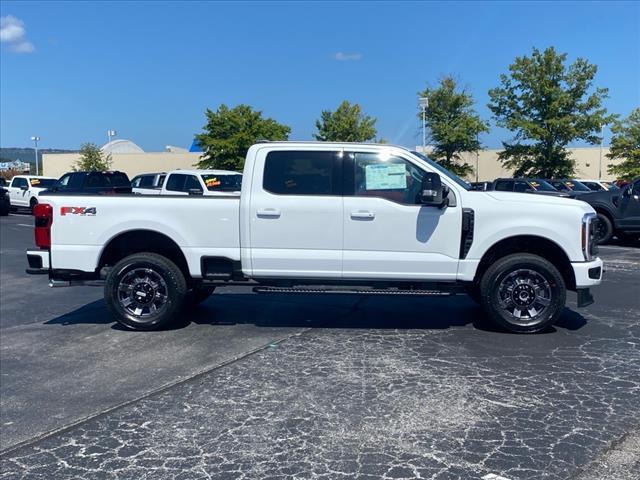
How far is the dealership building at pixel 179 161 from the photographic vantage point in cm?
5628

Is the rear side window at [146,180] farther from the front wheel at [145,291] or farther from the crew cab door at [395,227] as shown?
the crew cab door at [395,227]

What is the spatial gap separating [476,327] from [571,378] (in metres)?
1.89

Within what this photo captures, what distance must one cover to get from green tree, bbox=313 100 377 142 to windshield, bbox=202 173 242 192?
2578cm

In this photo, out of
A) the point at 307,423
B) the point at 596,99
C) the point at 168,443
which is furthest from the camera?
the point at 596,99

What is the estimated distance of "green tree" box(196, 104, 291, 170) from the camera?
40.6 m

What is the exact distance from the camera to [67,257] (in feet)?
24.3

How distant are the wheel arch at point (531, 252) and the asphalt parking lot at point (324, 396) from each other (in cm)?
64

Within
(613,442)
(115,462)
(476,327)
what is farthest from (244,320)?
(613,442)

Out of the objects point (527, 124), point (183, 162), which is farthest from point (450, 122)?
point (183, 162)

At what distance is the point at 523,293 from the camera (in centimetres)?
696

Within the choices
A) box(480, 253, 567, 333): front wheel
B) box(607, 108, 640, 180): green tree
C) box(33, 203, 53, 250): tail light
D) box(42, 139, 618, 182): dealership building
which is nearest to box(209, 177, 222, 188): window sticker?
box(33, 203, 53, 250): tail light

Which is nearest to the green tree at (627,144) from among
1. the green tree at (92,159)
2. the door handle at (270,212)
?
the door handle at (270,212)

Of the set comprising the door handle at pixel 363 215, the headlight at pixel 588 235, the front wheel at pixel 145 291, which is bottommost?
the front wheel at pixel 145 291

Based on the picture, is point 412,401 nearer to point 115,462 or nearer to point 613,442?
→ point 613,442
